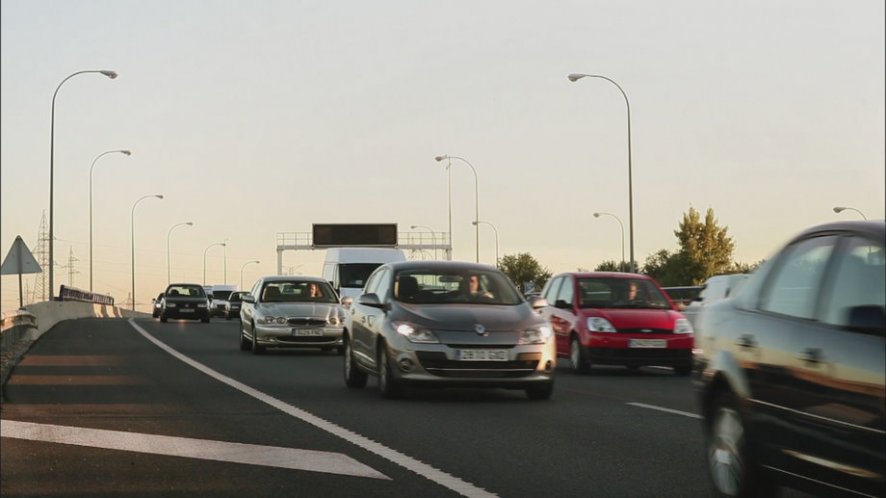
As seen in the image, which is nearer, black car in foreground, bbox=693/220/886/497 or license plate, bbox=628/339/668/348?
black car in foreground, bbox=693/220/886/497

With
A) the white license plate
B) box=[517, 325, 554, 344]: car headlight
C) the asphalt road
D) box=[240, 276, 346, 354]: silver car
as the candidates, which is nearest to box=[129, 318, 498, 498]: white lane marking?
the asphalt road

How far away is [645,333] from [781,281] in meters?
13.2

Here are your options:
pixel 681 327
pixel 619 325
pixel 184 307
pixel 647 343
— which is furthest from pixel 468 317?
pixel 184 307

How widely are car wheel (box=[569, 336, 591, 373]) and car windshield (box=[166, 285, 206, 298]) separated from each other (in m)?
33.3

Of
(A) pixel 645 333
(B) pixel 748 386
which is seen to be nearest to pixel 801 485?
(B) pixel 748 386

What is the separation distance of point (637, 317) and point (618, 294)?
1.01m

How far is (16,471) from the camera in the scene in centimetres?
924

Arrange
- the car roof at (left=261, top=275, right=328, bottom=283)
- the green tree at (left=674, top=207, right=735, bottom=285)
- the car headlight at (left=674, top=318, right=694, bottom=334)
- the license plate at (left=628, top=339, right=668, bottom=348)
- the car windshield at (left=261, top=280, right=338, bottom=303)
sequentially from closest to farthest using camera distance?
1. the license plate at (left=628, top=339, right=668, bottom=348)
2. the car headlight at (left=674, top=318, right=694, bottom=334)
3. the car windshield at (left=261, top=280, right=338, bottom=303)
4. the car roof at (left=261, top=275, right=328, bottom=283)
5. the green tree at (left=674, top=207, right=735, bottom=285)

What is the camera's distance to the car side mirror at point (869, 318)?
19.5ft

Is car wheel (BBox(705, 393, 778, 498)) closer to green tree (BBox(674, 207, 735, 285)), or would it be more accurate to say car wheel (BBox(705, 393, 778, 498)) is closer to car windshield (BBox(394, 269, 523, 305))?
car windshield (BBox(394, 269, 523, 305))

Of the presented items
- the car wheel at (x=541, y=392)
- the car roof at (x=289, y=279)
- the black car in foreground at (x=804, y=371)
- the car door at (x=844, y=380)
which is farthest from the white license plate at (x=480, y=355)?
the car roof at (x=289, y=279)

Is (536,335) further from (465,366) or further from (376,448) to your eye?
(376,448)

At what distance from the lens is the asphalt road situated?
8672 millimetres

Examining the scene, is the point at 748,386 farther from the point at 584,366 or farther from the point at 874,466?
the point at 584,366
